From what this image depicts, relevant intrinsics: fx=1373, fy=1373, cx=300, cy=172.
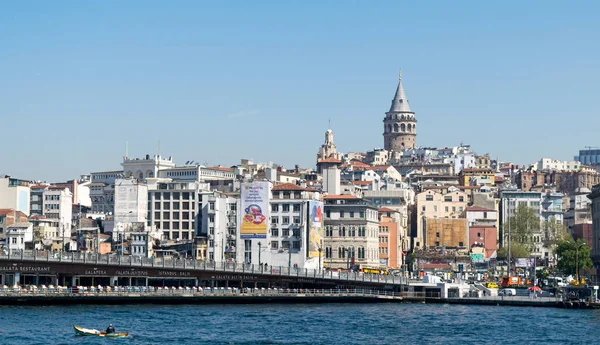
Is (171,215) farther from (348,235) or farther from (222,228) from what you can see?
(348,235)

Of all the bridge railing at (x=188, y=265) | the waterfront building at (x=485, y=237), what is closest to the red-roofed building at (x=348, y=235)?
the waterfront building at (x=485, y=237)

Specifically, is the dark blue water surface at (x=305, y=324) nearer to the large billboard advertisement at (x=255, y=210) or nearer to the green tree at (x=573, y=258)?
the large billboard advertisement at (x=255, y=210)

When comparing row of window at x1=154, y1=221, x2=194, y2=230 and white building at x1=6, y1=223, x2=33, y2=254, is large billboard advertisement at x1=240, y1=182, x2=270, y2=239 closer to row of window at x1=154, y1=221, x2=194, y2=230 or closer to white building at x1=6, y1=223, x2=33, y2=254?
row of window at x1=154, y1=221, x2=194, y2=230

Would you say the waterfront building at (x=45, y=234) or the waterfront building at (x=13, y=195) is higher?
the waterfront building at (x=13, y=195)

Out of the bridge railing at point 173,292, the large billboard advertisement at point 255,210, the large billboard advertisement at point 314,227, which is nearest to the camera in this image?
the bridge railing at point 173,292

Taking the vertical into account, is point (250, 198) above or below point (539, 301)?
above

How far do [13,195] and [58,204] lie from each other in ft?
20.0

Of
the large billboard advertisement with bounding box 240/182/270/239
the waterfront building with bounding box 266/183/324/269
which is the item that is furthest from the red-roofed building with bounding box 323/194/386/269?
the large billboard advertisement with bounding box 240/182/270/239

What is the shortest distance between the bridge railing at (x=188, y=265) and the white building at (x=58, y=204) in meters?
63.5

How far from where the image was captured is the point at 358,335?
89.6m

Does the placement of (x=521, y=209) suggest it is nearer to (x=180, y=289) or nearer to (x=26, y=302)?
(x=180, y=289)

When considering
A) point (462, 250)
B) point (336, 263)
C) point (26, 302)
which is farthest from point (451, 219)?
point (26, 302)

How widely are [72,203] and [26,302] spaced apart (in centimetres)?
9265

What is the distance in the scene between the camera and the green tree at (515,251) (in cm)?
18000
